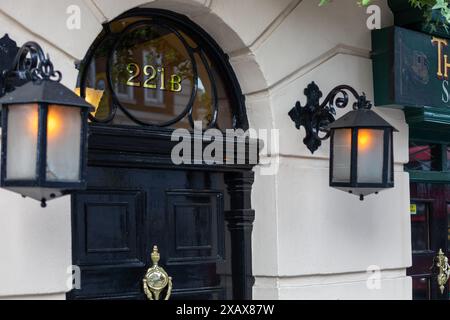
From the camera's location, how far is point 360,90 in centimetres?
625

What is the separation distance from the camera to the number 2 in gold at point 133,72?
5.19m

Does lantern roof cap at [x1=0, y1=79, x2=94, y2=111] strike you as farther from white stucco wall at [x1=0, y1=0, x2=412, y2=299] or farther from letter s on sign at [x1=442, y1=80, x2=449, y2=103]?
letter s on sign at [x1=442, y1=80, x2=449, y2=103]

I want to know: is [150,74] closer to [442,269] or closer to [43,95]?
[43,95]

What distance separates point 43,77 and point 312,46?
2663 millimetres

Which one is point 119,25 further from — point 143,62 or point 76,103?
point 76,103

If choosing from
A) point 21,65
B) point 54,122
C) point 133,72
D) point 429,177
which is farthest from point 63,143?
point 429,177

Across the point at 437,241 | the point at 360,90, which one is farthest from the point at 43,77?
the point at 437,241

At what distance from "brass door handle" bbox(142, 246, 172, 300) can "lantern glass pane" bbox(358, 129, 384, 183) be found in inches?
59.2

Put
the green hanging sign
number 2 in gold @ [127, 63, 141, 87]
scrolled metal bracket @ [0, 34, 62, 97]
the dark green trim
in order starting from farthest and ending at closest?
the dark green trim
the green hanging sign
number 2 in gold @ [127, 63, 141, 87]
scrolled metal bracket @ [0, 34, 62, 97]

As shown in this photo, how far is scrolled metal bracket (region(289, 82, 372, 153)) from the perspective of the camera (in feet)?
19.1

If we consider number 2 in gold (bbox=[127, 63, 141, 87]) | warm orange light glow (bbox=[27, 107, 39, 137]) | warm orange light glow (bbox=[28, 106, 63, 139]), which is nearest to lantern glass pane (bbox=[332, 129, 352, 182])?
number 2 in gold (bbox=[127, 63, 141, 87])

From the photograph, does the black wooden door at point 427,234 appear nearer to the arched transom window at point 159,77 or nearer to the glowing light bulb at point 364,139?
the glowing light bulb at point 364,139

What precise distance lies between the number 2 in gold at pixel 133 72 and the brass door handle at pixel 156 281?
1.13 meters

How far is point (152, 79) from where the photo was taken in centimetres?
532
